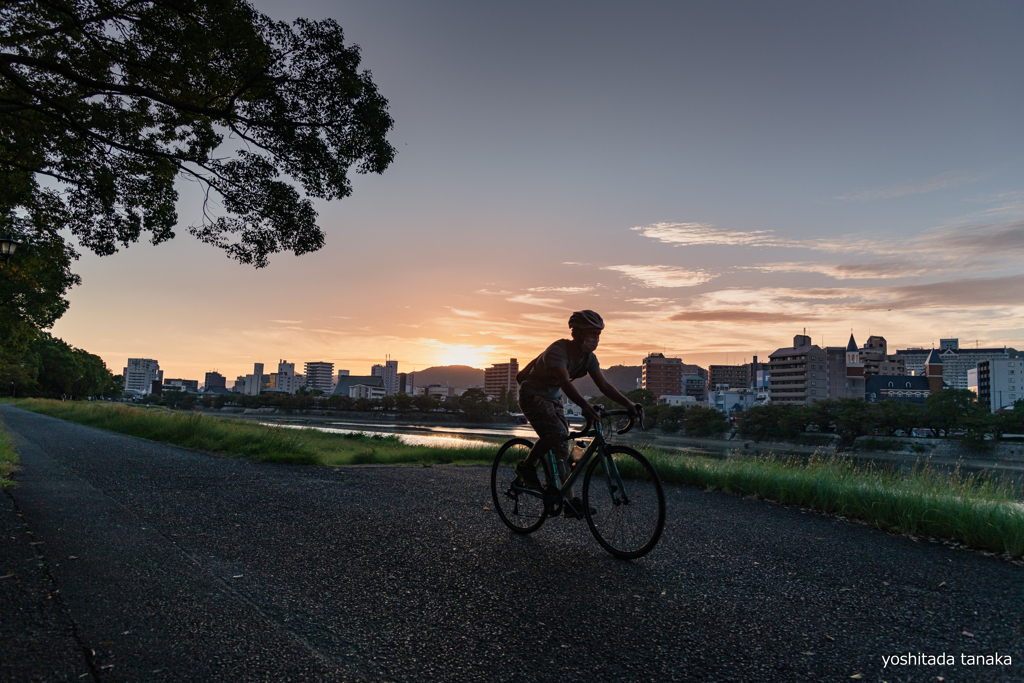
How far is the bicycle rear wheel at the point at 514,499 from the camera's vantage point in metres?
4.61

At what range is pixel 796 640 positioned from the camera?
267cm

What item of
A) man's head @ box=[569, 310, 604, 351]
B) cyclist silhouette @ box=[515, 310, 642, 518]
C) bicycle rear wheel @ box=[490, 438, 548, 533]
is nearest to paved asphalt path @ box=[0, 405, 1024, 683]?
bicycle rear wheel @ box=[490, 438, 548, 533]

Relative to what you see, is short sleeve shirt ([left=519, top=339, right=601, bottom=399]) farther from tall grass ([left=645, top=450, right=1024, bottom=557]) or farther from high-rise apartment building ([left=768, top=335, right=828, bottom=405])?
high-rise apartment building ([left=768, top=335, right=828, bottom=405])

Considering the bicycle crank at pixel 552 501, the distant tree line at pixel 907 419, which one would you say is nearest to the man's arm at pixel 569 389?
the bicycle crank at pixel 552 501

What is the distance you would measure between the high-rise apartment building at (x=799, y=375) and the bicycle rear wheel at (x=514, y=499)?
132645 mm

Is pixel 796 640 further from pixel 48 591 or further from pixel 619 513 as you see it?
pixel 48 591

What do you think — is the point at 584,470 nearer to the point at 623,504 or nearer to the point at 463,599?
the point at 623,504

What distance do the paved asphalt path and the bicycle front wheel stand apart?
0.59 ft

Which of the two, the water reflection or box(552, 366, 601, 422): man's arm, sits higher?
box(552, 366, 601, 422): man's arm

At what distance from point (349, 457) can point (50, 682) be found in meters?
11.1

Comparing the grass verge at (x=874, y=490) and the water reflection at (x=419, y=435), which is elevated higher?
the grass verge at (x=874, y=490)

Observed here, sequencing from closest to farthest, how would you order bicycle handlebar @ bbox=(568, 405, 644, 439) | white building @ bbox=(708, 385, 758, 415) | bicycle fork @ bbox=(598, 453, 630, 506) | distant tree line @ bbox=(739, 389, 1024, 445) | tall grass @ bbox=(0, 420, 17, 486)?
bicycle fork @ bbox=(598, 453, 630, 506) → bicycle handlebar @ bbox=(568, 405, 644, 439) → tall grass @ bbox=(0, 420, 17, 486) → distant tree line @ bbox=(739, 389, 1024, 445) → white building @ bbox=(708, 385, 758, 415)

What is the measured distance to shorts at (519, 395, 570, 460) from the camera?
4.36 metres

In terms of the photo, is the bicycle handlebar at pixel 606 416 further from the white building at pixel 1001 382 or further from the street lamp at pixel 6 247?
the white building at pixel 1001 382
